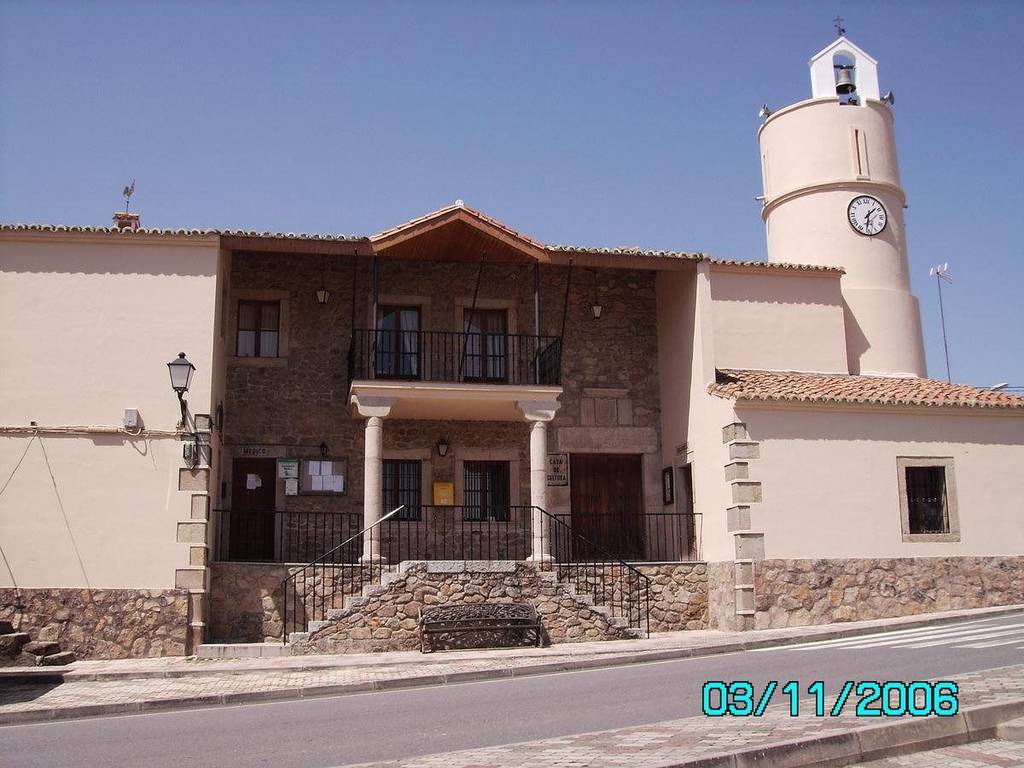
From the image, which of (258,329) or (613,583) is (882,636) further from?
(258,329)

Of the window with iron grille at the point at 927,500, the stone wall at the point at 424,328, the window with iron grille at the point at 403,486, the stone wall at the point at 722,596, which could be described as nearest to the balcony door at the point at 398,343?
the stone wall at the point at 424,328

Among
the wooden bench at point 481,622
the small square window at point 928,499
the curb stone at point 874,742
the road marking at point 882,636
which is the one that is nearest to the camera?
the curb stone at point 874,742

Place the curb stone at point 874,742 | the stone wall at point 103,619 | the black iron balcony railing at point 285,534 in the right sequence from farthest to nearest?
the black iron balcony railing at point 285,534, the stone wall at point 103,619, the curb stone at point 874,742

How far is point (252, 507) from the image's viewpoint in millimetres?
17031

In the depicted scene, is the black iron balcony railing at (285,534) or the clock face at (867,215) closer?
the black iron balcony railing at (285,534)

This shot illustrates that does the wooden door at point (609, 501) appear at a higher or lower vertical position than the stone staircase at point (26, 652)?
higher

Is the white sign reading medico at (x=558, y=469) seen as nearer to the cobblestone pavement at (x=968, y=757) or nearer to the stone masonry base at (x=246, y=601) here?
the stone masonry base at (x=246, y=601)

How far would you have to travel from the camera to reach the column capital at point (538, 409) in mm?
16312

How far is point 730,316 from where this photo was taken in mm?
18922

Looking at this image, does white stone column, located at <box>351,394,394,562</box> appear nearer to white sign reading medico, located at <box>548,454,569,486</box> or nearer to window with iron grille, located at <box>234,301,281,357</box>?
window with iron grille, located at <box>234,301,281,357</box>

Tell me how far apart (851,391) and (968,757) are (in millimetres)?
11336

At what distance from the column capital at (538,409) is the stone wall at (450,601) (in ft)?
8.31

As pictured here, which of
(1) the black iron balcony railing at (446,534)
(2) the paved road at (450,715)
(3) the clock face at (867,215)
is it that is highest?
(3) the clock face at (867,215)
